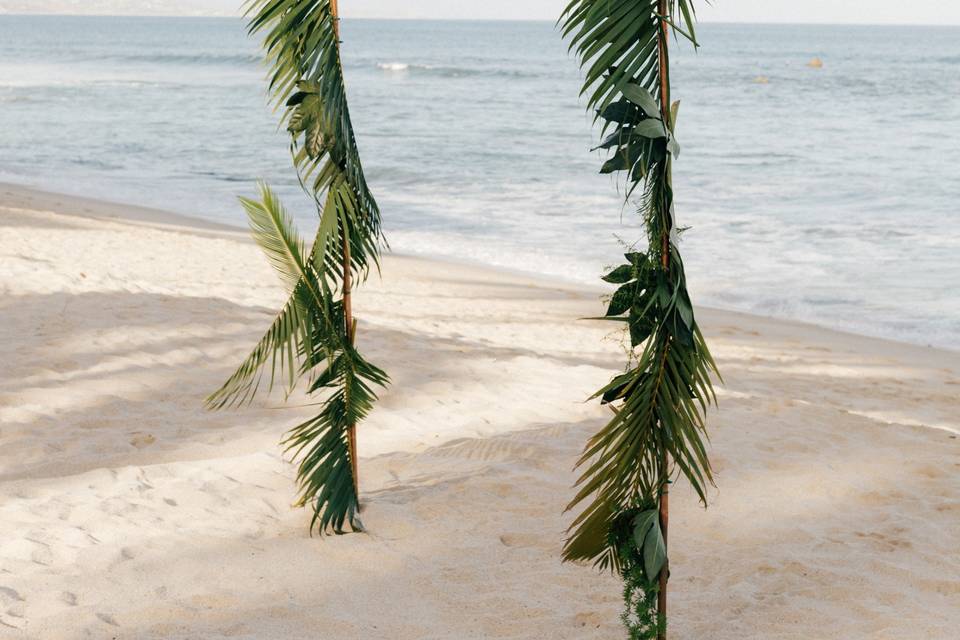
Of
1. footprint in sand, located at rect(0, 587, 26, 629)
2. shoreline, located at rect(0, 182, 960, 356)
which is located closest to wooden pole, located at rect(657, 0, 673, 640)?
footprint in sand, located at rect(0, 587, 26, 629)

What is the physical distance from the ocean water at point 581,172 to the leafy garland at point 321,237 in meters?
1.21

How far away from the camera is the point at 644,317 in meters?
2.67

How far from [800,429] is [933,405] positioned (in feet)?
6.99

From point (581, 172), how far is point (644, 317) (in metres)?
17.4

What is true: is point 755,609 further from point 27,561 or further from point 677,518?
point 27,561

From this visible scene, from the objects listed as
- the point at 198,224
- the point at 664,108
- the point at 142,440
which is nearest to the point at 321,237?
the point at 664,108

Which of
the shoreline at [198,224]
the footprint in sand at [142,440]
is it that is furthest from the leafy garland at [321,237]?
the shoreline at [198,224]

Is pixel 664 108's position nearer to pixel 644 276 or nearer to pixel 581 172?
pixel 644 276

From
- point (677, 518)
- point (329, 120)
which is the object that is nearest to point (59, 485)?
point (329, 120)

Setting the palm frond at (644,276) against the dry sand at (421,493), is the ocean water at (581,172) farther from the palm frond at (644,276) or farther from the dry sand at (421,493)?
the dry sand at (421,493)

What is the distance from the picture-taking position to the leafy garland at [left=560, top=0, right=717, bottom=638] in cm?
247

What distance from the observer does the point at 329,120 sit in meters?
3.55

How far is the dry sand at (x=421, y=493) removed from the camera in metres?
3.40

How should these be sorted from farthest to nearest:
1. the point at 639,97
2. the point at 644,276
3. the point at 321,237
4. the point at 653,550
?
the point at 321,237, the point at 653,550, the point at 644,276, the point at 639,97
